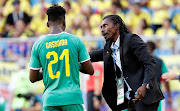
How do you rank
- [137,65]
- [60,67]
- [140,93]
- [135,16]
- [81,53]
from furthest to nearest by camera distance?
[135,16], [137,65], [140,93], [81,53], [60,67]

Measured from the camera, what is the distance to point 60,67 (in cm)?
520

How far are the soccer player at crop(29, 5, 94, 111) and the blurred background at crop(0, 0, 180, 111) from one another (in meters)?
4.48

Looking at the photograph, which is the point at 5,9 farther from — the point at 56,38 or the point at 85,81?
the point at 56,38

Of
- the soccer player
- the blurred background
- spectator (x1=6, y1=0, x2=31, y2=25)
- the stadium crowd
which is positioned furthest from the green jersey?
spectator (x1=6, y1=0, x2=31, y2=25)

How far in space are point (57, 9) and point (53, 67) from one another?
0.79 metres

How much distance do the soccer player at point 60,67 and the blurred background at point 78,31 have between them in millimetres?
4479

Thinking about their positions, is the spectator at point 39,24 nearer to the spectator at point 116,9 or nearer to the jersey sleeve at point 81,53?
the spectator at point 116,9

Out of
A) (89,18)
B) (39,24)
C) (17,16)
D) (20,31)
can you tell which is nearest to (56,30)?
(89,18)

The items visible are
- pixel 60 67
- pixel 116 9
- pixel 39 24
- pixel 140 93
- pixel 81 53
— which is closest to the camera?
pixel 60 67

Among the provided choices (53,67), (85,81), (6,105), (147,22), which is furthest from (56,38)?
(147,22)

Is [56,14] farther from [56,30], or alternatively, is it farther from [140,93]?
[140,93]

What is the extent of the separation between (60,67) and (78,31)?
348 inches

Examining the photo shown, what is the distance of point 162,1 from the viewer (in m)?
13.8

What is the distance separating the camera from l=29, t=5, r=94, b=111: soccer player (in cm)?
520
